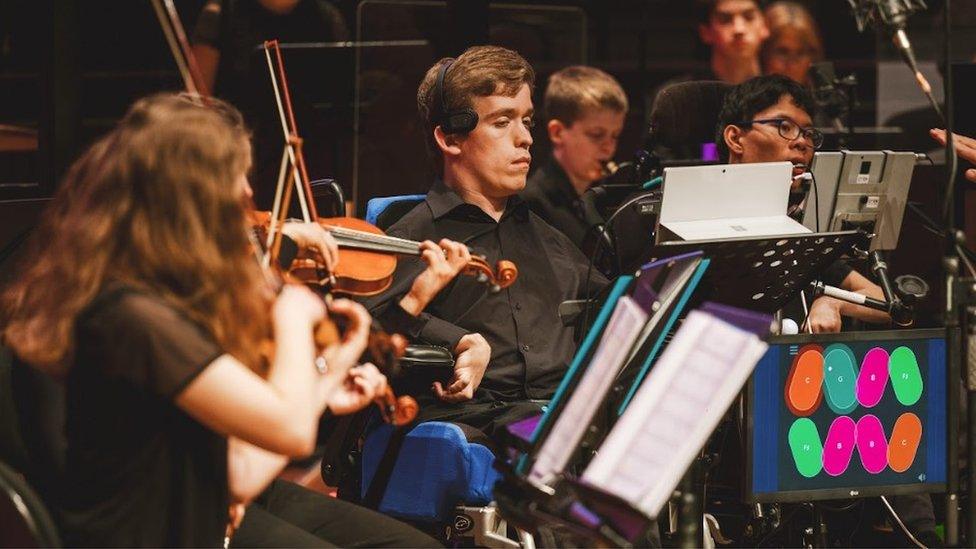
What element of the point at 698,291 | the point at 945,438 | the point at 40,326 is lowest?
the point at 945,438

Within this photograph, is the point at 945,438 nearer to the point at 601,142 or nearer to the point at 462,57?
the point at 462,57

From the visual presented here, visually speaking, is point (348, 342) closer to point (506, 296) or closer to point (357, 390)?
point (357, 390)

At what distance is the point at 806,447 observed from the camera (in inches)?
120

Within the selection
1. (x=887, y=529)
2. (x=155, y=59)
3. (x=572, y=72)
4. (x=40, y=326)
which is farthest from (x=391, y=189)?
(x=40, y=326)

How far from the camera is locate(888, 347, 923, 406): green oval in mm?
3133

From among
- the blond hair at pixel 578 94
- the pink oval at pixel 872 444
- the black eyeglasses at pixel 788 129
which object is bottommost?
→ the pink oval at pixel 872 444

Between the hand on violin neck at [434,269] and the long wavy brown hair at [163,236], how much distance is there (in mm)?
838

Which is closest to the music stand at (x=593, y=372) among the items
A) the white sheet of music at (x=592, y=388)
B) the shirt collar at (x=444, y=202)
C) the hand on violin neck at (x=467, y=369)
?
the white sheet of music at (x=592, y=388)

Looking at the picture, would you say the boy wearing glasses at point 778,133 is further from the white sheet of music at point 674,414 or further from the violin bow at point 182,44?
the white sheet of music at point 674,414

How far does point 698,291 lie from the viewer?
2908mm

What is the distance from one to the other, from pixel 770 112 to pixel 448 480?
5.67 feet

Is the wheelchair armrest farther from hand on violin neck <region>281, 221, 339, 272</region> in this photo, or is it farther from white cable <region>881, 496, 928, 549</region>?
white cable <region>881, 496, 928, 549</region>

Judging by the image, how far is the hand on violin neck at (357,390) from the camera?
232 centimetres

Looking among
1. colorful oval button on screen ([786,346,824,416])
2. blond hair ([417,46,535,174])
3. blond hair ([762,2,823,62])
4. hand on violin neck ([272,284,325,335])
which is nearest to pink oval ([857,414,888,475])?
colorful oval button on screen ([786,346,824,416])
